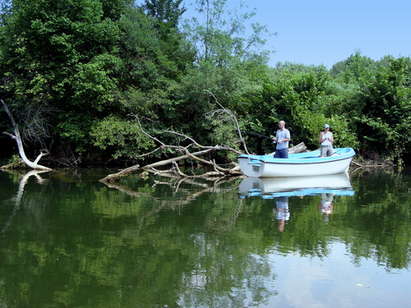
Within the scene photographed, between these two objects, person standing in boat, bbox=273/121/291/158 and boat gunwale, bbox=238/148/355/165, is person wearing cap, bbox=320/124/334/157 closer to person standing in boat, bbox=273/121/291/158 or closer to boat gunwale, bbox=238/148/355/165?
boat gunwale, bbox=238/148/355/165

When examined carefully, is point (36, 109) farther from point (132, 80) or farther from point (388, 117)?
point (388, 117)

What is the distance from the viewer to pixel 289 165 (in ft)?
53.9

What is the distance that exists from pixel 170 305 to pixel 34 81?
55.7 ft

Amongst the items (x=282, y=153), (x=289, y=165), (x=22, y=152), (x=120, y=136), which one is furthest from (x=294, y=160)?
(x=22, y=152)

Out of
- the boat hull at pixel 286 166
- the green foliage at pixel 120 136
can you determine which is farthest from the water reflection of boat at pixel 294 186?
the green foliage at pixel 120 136

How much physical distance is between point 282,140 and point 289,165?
2.90ft

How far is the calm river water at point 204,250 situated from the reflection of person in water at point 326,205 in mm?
50

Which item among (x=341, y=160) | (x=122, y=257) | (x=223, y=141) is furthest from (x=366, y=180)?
(x=122, y=257)

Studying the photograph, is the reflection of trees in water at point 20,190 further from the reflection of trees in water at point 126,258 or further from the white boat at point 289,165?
the white boat at point 289,165

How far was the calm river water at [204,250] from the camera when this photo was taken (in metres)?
5.31

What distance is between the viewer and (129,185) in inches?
606

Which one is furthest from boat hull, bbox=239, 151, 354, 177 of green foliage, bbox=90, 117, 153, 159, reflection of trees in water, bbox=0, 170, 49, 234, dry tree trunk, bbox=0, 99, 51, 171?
dry tree trunk, bbox=0, 99, 51, 171

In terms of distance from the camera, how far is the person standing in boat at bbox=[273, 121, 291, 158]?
16.3 metres

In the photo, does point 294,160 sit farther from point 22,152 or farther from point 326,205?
point 22,152
